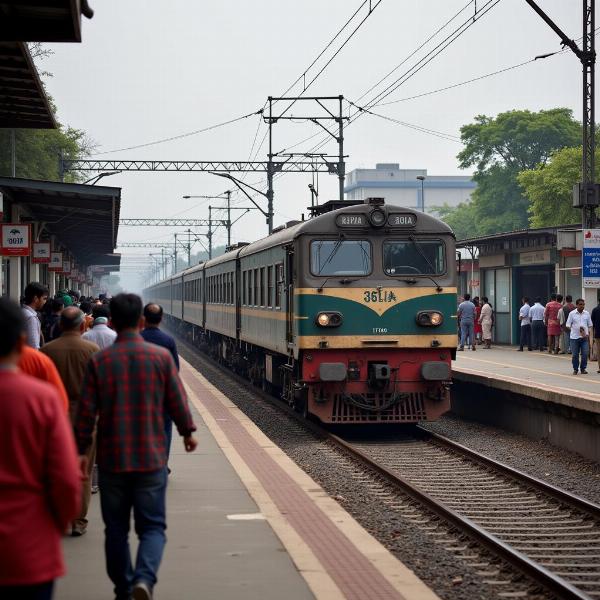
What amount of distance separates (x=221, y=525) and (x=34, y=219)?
19.6 m

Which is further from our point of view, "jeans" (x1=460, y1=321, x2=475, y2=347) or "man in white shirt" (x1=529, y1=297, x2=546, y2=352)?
"jeans" (x1=460, y1=321, x2=475, y2=347)

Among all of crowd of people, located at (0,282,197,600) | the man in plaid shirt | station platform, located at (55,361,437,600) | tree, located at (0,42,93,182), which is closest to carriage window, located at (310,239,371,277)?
station platform, located at (55,361,437,600)

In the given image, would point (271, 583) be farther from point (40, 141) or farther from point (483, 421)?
point (40, 141)

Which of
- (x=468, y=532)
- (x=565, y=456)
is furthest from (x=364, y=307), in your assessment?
(x=468, y=532)

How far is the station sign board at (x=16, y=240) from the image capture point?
18422mm

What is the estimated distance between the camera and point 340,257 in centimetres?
1559

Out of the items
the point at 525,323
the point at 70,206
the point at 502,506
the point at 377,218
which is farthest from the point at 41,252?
the point at 502,506

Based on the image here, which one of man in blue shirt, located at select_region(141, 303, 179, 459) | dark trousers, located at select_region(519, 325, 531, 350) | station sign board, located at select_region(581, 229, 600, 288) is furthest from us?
dark trousers, located at select_region(519, 325, 531, 350)

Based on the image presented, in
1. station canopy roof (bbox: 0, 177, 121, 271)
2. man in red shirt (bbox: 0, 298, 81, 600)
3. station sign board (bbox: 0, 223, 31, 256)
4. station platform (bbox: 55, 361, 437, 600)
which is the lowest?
station platform (bbox: 55, 361, 437, 600)

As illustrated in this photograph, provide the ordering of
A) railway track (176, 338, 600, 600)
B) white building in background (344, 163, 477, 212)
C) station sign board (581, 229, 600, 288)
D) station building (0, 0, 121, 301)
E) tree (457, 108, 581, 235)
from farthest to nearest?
white building in background (344, 163, 477, 212)
tree (457, 108, 581, 235)
station sign board (581, 229, 600, 288)
station building (0, 0, 121, 301)
railway track (176, 338, 600, 600)

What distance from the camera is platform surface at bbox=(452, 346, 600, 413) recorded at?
15184mm

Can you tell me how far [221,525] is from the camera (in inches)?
330

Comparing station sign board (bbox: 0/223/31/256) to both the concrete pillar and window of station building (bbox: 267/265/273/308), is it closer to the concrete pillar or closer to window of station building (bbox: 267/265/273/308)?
window of station building (bbox: 267/265/273/308)

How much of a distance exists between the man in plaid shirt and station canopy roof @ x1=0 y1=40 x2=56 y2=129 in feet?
18.5
